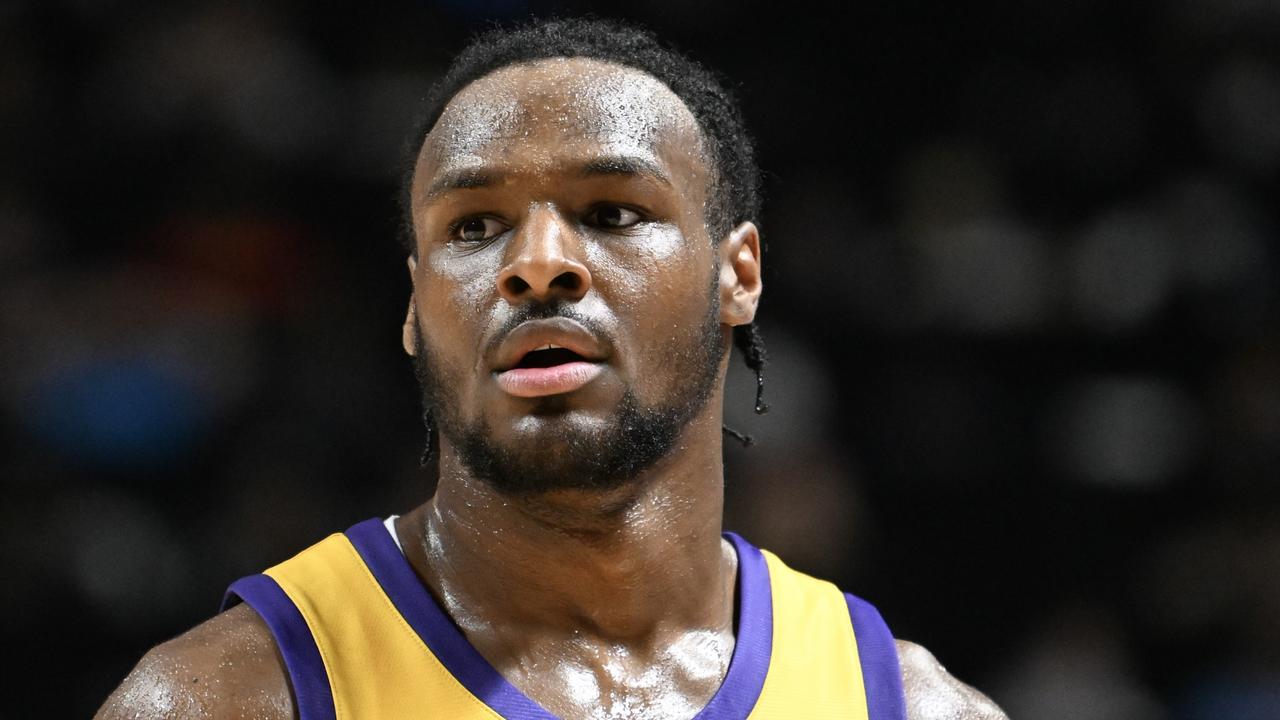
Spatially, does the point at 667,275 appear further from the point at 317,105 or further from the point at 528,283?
the point at 317,105

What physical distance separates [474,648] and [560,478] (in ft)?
1.14

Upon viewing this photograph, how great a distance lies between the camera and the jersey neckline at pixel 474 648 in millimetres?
2506

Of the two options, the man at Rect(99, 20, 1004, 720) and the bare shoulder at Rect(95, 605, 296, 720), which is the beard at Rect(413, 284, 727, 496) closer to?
the man at Rect(99, 20, 1004, 720)

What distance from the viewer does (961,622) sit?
517 centimetres

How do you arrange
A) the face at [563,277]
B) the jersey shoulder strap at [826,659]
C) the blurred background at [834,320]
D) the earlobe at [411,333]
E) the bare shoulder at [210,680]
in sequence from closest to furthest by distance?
the bare shoulder at [210,680], the face at [563,277], the jersey shoulder strap at [826,659], the earlobe at [411,333], the blurred background at [834,320]

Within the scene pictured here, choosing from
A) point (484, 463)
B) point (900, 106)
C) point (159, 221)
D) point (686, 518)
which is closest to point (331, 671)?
point (484, 463)

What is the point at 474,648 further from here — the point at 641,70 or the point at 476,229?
the point at 641,70

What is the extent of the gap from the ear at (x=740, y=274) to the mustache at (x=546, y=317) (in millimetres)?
412

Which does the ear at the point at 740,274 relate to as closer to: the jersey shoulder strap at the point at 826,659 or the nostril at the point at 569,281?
the nostril at the point at 569,281

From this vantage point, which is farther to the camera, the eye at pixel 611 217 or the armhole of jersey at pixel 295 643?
the eye at pixel 611 217

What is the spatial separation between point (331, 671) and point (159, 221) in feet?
9.28

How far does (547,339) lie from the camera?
246 cm

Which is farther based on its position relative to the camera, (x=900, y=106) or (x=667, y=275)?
(x=900, y=106)

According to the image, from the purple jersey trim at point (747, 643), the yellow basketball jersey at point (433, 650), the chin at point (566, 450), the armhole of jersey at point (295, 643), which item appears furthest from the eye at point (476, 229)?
the purple jersey trim at point (747, 643)
